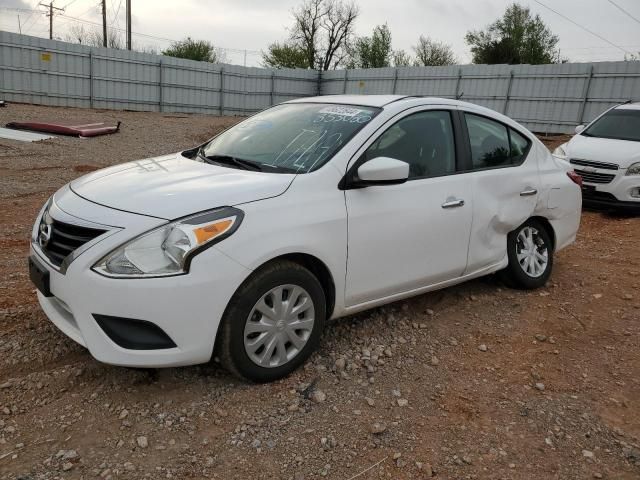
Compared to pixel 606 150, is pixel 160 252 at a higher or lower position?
lower

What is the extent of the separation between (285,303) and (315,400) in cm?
55

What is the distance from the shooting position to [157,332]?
262 cm

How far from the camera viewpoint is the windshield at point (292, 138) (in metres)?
3.34

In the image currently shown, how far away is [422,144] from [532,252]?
1673mm

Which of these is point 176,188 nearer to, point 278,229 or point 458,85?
point 278,229

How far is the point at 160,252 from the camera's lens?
260cm

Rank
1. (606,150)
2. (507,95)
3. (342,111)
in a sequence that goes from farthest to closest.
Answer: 1. (507,95)
2. (606,150)
3. (342,111)

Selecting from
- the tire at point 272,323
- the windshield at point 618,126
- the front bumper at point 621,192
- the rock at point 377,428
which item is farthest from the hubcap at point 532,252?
the windshield at point 618,126

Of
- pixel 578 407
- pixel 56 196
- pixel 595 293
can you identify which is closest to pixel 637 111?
pixel 595 293

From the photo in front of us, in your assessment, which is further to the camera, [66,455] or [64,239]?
[64,239]

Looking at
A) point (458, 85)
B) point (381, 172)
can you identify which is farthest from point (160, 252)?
point (458, 85)

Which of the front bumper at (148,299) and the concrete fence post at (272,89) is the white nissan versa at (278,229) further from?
the concrete fence post at (272,89)

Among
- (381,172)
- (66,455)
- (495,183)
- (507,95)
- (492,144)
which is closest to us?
(66,455)

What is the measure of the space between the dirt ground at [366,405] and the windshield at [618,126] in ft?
19.1
